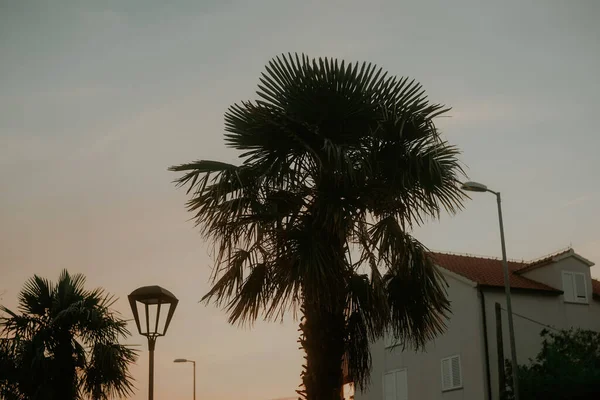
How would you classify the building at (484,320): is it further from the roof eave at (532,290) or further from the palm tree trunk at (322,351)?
the palm tree trunk at (322,351)

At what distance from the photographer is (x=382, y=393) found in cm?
4188

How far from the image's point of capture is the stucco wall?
35375 mm

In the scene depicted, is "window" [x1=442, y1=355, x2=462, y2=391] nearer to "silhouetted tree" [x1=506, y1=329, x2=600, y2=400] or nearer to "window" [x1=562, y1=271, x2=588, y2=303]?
"silhouetted tree" [x1=506, y1=329, x2=600, y2=400]

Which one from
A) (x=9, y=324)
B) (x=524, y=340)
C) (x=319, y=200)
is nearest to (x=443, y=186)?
(x=319, y=200)

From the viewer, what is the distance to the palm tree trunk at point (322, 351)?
43.0 feet

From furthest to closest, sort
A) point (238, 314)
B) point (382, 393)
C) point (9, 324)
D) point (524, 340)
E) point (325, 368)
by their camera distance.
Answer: point (382, 393), point (524, 340), point (9, 324), point (238, 314), point (325, 368)

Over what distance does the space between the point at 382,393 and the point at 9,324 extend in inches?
987

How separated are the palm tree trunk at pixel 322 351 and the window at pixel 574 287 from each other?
27.6 meters

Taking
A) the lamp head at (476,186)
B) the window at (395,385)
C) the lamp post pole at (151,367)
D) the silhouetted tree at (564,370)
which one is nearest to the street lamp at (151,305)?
the lamp post pole at (151,367)

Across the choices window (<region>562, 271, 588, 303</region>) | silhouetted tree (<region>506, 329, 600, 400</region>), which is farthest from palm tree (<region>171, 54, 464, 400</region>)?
window (<region>562, 271, 588, 303</region>)

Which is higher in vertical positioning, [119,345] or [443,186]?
[443,186]

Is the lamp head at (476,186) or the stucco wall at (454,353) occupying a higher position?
the lamp head at (476,186)

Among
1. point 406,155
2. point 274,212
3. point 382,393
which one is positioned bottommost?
point 382,393

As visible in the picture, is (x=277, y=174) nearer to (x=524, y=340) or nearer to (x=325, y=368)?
(x=325, y=368)
